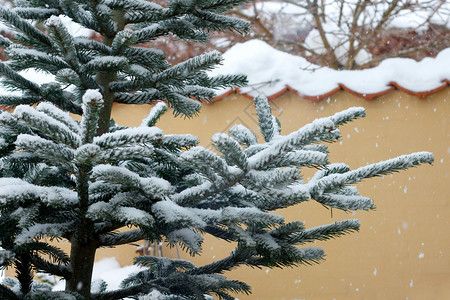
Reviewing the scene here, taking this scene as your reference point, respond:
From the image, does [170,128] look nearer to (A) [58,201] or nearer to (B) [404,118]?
(B) [404,118]

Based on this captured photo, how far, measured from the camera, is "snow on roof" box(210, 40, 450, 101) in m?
3.40

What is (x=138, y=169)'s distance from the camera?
1.19 meters

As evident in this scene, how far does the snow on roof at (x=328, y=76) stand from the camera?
11.2 ft

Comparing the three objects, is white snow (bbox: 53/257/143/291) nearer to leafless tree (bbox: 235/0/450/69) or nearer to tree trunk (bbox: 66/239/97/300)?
tree trunk (bbox: 66/239/97/300)

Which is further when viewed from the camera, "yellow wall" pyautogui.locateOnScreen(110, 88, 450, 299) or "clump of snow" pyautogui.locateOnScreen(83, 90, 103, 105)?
"yellow wall" pyautogui.locateOnScreen(110, 88, 450, 299)

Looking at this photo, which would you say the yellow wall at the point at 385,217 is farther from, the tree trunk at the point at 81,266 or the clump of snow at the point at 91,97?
the clump of snow at the point at 91,97

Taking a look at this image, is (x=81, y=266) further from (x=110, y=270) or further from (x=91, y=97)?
(x=110, y=270)

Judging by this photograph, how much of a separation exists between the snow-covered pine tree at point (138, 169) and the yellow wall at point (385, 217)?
222 centimetres

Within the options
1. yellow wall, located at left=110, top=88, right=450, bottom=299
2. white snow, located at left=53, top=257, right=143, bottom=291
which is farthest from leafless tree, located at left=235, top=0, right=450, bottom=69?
white snow, located at left=53, top=257, right=143, bottom=291

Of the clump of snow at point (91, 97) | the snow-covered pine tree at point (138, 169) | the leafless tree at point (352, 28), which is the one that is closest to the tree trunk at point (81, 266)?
the snow-covered pine tree at point (138, 169)

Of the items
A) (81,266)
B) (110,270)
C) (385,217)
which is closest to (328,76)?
(385,217)

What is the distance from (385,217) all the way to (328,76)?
1198 mm

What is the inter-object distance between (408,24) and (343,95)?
14.8ft

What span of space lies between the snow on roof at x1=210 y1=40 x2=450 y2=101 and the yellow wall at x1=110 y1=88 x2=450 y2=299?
0.09 meters
